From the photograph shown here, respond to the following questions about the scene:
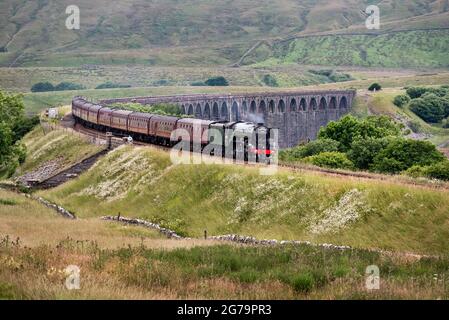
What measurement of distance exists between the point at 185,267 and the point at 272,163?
2542 cm

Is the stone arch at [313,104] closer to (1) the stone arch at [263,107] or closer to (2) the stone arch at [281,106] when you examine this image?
(2) the stone arch at [281,106]

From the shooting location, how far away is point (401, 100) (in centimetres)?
14550

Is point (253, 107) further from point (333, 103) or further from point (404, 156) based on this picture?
point (404, 156)

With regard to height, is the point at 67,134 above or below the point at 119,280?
below

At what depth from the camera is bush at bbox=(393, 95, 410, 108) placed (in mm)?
144750

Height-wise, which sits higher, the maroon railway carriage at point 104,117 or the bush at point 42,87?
the maroon railway carriage at point 104,117

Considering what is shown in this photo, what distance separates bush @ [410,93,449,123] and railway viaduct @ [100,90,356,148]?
1801 cm

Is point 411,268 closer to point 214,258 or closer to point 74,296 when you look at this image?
point 214,258

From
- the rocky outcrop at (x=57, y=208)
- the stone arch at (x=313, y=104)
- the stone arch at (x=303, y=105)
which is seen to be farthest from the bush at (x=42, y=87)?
the rocky outcrop at (x=57, y=208)

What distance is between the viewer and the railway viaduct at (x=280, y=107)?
126 meters

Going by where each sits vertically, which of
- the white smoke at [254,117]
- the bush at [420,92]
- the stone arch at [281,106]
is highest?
the bush at [420,92]

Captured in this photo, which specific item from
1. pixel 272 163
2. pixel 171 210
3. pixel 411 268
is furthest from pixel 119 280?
pixel 272 163

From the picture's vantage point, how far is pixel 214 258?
2136 cm

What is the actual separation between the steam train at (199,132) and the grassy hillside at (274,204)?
14.3 feet
